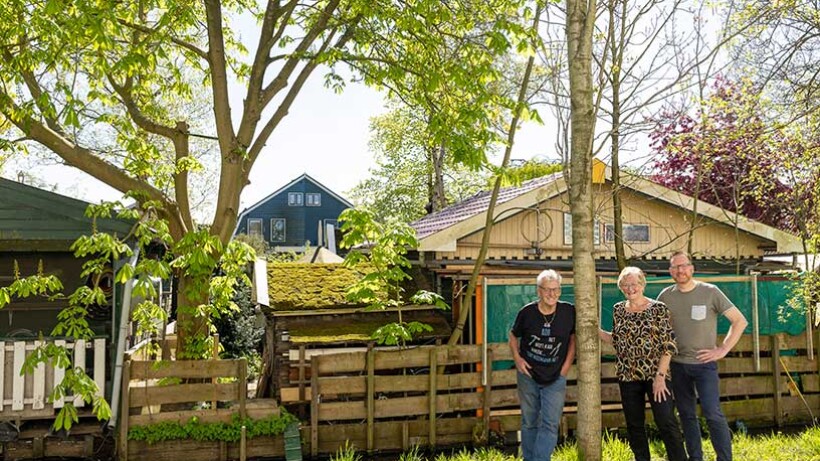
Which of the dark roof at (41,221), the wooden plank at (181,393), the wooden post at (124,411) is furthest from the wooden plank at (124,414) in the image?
the dark roof at (41,221)

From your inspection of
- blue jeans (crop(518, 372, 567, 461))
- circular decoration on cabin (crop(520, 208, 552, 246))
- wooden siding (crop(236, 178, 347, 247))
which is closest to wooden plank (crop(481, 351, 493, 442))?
blue jeans (crop(518, 372, 567, 461))

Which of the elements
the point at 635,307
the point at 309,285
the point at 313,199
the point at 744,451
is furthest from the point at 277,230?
the point at 635,307

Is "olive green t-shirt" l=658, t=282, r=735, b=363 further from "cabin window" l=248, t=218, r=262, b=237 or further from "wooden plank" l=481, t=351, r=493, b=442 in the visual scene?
"cabin window" l=248, t=218, r=262, b=237

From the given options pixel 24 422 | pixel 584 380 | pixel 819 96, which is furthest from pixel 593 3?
pixel 24 422

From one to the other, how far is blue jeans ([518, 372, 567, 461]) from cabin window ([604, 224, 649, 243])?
6431 millimetres

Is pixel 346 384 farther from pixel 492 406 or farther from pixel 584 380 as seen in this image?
pixel 584 380

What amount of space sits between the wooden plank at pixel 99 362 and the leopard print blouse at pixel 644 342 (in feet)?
19.7

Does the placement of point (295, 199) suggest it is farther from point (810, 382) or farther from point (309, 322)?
point (810, 382)

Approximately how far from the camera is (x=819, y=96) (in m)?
7.21

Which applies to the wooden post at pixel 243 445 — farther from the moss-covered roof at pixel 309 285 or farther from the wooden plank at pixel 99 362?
the moss-covered roof at pixel 309 285

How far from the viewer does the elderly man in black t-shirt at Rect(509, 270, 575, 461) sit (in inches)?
217

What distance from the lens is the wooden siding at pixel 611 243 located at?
10.9 metres

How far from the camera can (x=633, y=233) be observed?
11.5 meters

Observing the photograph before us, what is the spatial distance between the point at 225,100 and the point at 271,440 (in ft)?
14.4
